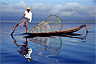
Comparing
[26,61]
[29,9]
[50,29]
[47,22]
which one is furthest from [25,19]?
[26,61]

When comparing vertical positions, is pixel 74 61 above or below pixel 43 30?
below

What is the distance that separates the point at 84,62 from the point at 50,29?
477 inches

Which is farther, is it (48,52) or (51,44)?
(51,44)

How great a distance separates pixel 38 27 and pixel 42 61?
1054 cm

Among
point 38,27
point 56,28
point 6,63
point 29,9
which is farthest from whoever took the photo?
point 56,28

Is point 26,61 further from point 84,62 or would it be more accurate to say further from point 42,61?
point 84,62

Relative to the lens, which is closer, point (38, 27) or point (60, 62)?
point (60, 62)

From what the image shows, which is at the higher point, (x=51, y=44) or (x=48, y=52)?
(x=51, y=44)

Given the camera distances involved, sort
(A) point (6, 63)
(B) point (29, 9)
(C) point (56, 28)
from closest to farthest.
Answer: (A) point (6, 63)
(B) point (29, 9)
(C) point (56, 28)

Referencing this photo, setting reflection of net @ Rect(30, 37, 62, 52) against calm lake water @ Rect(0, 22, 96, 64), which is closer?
calm lake water @ Rect(0, 22, 96, 64)

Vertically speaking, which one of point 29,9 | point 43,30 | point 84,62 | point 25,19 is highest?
point 29,9

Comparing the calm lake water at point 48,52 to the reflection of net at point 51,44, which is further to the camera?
the reflection of net at point 51,44

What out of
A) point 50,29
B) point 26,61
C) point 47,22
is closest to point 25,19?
point 47,22

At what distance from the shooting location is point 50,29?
17.4 meters
